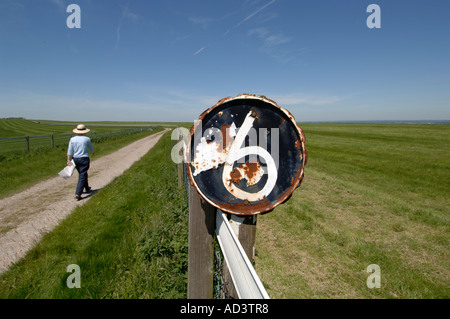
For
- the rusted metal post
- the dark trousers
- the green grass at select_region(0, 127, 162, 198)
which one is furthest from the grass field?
the green grass at select_region(0, 127, 162, 198)

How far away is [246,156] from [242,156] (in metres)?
0.02

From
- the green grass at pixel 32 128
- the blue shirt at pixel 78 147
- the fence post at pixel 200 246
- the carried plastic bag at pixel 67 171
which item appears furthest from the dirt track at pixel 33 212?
the green grass at pixel 32 128

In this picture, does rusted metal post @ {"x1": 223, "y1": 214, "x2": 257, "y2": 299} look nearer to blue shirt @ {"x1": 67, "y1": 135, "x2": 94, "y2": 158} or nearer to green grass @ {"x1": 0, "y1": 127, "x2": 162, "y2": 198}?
blue shirt @ {"x1": 67, "y1": 135, "x2": 94, "y2": 158}

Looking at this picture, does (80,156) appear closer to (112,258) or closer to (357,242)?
(112,258)

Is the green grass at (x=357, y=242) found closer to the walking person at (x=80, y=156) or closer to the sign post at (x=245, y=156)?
the sign post at (x=245, y=156)

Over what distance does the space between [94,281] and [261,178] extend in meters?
2.51

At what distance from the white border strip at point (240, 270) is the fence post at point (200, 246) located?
0.26 meters

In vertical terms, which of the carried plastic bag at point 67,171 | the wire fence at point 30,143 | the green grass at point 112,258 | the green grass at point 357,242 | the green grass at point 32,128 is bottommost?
the green grass at point 357,242

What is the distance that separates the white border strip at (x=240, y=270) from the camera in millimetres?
811

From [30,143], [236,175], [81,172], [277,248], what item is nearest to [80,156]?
[81,172]

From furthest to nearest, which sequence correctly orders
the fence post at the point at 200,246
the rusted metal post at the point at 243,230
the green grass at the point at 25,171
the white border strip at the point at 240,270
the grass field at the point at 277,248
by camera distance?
the green grass at the point at 25,171
the grass field at the point at 277,248
the fence post at the point at 200,246
the rusted metal post at the point at 243,230
the white border strip at the point at 240,270

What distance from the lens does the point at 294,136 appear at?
3.55 ft

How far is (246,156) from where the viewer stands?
1088mm
